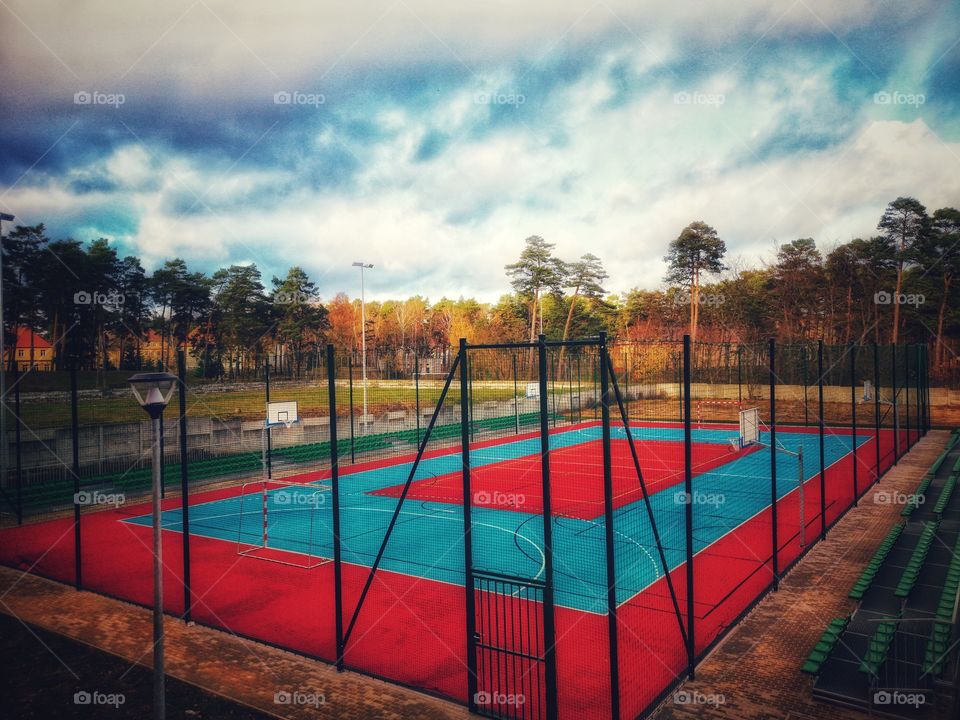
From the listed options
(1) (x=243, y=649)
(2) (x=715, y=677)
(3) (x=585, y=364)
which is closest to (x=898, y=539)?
(2) (x=715, y=677)

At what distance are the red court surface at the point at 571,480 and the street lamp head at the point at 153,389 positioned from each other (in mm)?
10266

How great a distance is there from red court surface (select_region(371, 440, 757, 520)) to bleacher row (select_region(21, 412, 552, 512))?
1.73m

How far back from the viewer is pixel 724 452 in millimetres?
22438

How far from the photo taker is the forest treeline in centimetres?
2983

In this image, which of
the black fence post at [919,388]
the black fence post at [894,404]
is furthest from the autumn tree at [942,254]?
the black fence post at [894,404]

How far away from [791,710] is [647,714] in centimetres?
140

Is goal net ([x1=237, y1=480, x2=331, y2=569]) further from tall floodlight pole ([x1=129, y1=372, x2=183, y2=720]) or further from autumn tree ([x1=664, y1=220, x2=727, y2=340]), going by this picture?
autumn tree ([x1=664, y1=220, x2=727, y2=340])

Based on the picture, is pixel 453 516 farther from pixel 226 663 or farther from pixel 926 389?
pixel 926 389

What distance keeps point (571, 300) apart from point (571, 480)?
3229 cm

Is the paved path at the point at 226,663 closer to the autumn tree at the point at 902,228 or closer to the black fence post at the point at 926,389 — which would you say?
the black fence post at the point at 926,389

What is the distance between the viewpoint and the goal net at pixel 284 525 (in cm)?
1112

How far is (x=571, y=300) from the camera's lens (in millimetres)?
48938

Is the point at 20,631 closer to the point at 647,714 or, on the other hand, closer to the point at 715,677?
the point at 647,714

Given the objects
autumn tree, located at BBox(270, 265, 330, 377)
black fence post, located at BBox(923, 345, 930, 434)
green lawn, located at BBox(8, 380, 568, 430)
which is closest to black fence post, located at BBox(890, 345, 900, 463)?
black fence post, located at BBox(923, 345, 930, 434)
